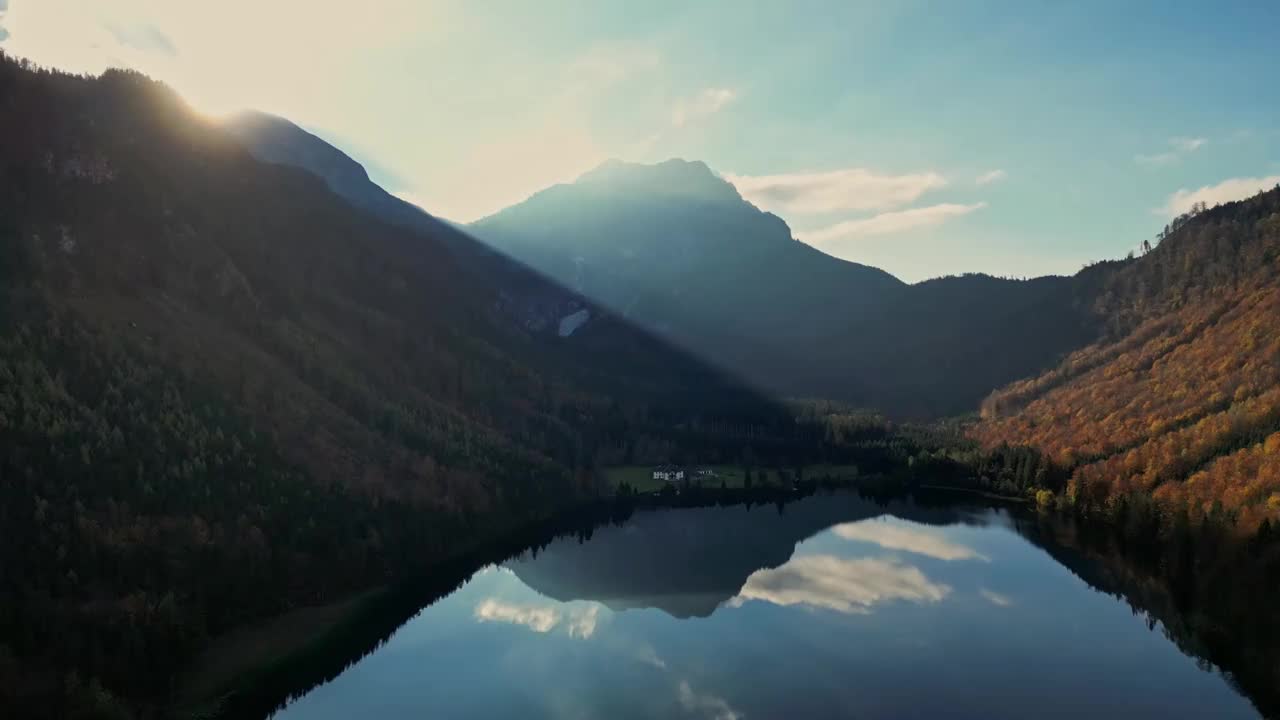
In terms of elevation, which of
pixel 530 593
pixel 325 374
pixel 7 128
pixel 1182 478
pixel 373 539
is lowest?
pixel 530 593

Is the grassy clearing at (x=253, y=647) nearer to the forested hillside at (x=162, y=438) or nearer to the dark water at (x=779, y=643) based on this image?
the forested hillside at (x=162, y=438)

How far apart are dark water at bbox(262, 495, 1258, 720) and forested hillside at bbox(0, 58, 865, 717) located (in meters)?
16.4

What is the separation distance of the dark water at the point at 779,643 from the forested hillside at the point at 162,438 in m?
16.4

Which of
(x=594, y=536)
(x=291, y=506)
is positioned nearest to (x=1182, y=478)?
(x=594, y=536)

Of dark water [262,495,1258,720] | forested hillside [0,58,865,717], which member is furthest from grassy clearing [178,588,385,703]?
dark water [262,495,1258,720]

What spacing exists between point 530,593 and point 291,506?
1431 inches

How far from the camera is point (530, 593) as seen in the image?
117062mm

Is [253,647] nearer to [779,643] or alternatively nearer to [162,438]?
[162,438]

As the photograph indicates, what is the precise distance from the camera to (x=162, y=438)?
330ft

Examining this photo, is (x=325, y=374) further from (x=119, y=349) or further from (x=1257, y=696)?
(x=1257, y=696)

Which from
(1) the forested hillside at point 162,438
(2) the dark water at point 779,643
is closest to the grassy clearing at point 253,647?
(1) the forested hillside at point 162,438

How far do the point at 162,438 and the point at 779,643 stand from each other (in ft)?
270

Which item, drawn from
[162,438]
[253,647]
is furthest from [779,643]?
[162,438]

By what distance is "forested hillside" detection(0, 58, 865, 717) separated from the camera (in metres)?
74.5
